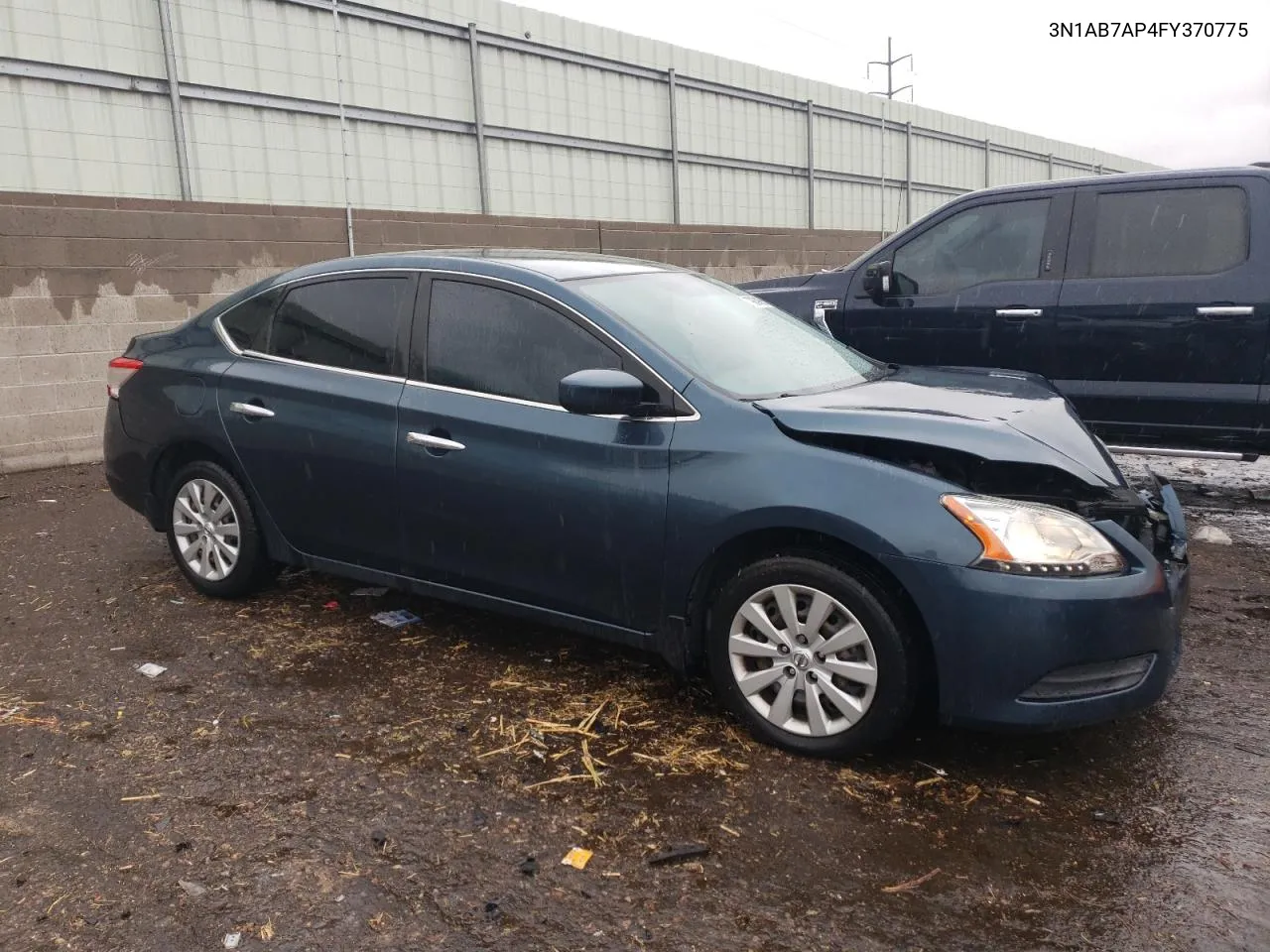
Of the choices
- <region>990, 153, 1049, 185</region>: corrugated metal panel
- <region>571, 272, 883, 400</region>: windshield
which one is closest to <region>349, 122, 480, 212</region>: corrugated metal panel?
<region>571, 272, 883, 400</region>: windshield

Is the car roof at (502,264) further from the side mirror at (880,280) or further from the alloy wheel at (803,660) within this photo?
the side mirror at (880,280)

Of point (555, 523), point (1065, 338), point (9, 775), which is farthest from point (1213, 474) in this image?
point (9, 775)

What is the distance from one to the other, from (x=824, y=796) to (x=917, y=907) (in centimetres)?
54

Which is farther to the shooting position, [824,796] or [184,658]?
[184,658]

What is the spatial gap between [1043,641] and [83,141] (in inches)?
381

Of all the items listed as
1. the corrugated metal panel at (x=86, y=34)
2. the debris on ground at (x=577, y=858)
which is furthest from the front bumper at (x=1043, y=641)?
the corrugated metal panel at (x=86, y=34)

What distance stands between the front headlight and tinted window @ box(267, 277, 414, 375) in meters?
2.40

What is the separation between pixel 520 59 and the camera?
12.6 metres

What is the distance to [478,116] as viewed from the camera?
12.2 m

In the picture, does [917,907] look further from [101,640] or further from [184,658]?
[101,640]

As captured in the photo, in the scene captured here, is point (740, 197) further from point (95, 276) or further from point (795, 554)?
point (795, 554)

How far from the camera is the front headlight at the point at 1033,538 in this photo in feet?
9.54

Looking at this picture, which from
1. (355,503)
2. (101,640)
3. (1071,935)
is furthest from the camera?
(101,640)

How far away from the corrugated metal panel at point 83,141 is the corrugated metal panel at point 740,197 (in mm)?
7782
